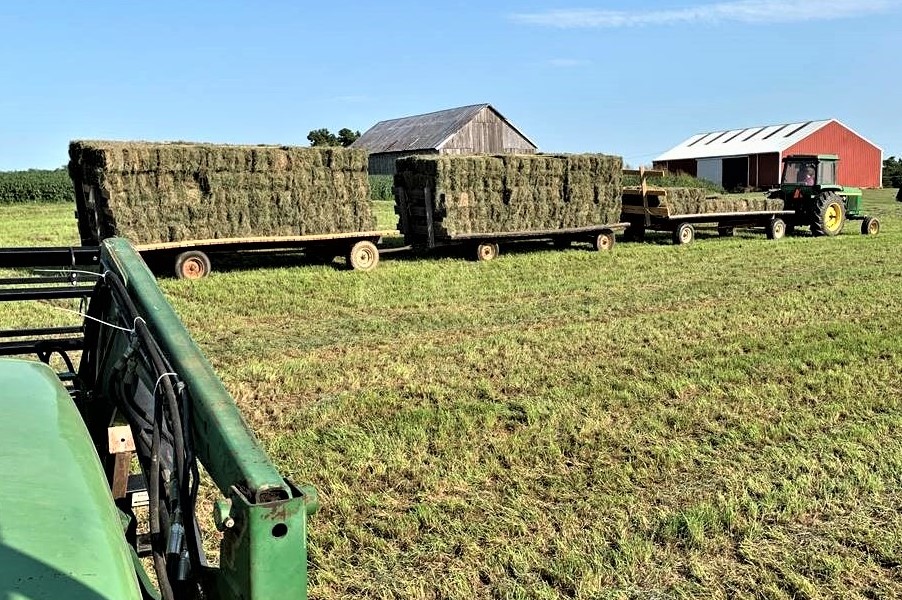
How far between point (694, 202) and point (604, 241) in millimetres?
2494

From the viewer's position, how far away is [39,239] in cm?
1548

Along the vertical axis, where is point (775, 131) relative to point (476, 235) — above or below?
above

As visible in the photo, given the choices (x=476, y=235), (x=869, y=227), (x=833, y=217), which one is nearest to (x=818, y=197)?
(x=833, y=217)

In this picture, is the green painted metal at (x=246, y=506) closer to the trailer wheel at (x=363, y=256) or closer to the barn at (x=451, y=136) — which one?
the trailer wheel at (x=363, y=256)

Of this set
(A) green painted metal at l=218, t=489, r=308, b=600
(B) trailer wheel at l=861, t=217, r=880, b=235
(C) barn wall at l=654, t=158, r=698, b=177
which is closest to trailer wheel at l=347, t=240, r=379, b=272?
(A) green painted metal at l=218, t=489, r=308, b=600

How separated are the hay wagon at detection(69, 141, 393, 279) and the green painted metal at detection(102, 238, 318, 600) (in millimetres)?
9832

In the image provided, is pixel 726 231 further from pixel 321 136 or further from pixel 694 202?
pixel 321 136

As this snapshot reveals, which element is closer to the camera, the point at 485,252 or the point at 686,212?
the point at 485,252

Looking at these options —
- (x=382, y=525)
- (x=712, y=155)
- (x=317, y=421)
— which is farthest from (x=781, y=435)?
(x=712, y=155)

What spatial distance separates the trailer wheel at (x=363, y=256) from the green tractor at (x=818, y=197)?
1022 centimetres

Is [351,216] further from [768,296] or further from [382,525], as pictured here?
[382,525]

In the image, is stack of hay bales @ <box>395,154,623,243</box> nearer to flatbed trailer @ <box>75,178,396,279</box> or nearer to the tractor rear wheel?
flatbed trailer @ <box>75,178,396,279</box>

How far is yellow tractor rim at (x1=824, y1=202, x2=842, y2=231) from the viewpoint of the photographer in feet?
57.2

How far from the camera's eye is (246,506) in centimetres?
137
